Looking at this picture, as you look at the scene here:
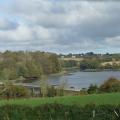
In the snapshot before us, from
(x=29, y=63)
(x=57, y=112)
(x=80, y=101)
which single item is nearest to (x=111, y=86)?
(x=80, y=101)

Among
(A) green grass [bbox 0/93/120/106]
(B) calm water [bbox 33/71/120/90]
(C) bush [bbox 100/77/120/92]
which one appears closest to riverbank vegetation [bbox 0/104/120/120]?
(A) green grass [bbox 0/93/120/106]

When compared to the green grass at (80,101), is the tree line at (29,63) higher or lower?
higher

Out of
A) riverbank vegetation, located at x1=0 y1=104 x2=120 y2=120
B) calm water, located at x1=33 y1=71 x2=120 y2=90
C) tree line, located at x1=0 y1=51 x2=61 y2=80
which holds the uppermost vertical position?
tree line, located at x1=0 y1=51 x2=61 y2=80

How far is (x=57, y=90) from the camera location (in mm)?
48281

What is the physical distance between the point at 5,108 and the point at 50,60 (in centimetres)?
7259

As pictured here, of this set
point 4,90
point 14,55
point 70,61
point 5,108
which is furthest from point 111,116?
point 70,61

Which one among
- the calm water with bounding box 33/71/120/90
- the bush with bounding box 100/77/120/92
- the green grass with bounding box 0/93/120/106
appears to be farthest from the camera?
the calm water with bounding box 33/71/120/90

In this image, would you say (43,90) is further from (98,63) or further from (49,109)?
(98,63)

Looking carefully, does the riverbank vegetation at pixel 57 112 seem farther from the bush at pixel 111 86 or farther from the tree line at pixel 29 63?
the tree line at pixel 29 63

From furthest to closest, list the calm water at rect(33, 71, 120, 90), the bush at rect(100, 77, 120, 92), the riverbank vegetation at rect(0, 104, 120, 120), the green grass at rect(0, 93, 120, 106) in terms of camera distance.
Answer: the calm water at rect(33, 71, 120, 90) < the bush at rect(100, 77, 120, 92) < the green grass at rect(0, 93, 120, 106) < the riverbank vegetation at rect(0, 104, 120, 120)

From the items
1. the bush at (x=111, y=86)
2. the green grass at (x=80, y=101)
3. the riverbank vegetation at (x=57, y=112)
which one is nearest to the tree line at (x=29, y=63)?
the bush at (x=111, y=86)

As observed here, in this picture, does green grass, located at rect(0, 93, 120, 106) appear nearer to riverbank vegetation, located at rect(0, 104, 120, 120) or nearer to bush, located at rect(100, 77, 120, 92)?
riverbank vegetation, located at rect(0, 104, 120, 120)

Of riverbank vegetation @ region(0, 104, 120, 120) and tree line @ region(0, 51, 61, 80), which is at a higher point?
tree line @ region(0, 51, 61, 80)

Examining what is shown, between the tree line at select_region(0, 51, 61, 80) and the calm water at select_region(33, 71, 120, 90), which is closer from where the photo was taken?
the calm water at select_region(33, 71, 120, 90)
